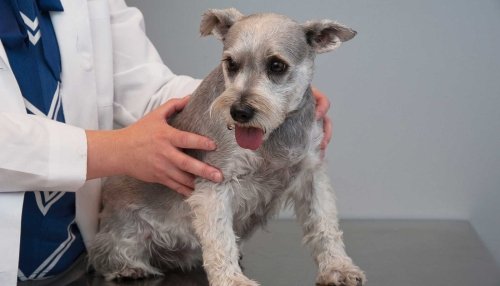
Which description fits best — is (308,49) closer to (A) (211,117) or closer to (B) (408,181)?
(A) (211,117)

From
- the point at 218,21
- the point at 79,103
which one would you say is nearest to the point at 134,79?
the point at 79,103

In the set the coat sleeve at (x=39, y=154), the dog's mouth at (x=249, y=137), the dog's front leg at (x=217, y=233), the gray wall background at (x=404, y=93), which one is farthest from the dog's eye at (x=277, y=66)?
the gray wall background at (x=404, y=93)

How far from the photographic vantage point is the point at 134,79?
1.54 m

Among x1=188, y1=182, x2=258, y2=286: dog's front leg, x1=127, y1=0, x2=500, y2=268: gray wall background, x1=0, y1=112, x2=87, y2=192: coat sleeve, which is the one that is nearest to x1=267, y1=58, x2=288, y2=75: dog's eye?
x1=188, y1=182, x2=258, y2=286: dog's front leg

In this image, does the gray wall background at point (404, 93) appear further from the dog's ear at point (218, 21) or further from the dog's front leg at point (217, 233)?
the dog's front leg at point (217, 233)

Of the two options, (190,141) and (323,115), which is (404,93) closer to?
(323,115)

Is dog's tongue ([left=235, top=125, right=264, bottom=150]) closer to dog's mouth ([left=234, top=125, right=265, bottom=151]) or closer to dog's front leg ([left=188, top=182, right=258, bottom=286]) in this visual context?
dog's mouth ([left=234, top=125, right=265, bottom=151])

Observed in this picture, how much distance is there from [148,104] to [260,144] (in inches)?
18.2

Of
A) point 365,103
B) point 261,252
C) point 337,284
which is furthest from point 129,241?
point 365,103

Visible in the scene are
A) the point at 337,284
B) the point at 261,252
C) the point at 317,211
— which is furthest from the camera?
the point at 261,252

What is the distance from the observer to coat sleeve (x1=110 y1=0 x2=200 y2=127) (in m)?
1.54

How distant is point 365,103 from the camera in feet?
6.66

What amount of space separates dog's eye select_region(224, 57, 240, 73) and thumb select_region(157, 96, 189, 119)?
0.16 meters

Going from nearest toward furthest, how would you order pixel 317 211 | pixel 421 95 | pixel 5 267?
1. pixel 5 267
2. pixel 317 211
3. pixel 421 95
